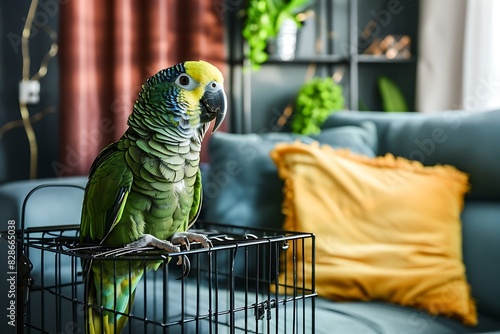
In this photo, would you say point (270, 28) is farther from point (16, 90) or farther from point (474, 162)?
point (474, 162)

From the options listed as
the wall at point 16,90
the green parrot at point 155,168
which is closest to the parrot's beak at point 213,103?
the green parrot at point 155,168

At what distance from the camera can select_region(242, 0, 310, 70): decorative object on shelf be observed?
→ 272 cm

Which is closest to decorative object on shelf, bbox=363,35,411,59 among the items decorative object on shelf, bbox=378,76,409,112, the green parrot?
decorative object on shelf, bbox=378,76,409,112

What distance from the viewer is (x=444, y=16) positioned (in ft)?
9.35

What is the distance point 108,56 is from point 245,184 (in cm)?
105

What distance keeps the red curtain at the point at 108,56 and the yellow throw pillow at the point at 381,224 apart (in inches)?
38.7

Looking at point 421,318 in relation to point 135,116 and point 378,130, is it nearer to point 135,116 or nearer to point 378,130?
point 378,130

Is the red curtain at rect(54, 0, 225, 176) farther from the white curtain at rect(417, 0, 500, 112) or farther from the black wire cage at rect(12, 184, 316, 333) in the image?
the white curtain at rect(417, 0, 500, 112)

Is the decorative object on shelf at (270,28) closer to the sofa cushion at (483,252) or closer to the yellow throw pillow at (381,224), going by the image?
the yellow throw pillow at (381,224)

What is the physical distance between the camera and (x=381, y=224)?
1637mm

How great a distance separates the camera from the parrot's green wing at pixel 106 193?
0.97 meters

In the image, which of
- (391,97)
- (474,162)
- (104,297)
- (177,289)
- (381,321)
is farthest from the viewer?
(391,97)

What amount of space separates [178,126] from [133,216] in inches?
6.4

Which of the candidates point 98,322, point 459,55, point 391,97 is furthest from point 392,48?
point 98,322
